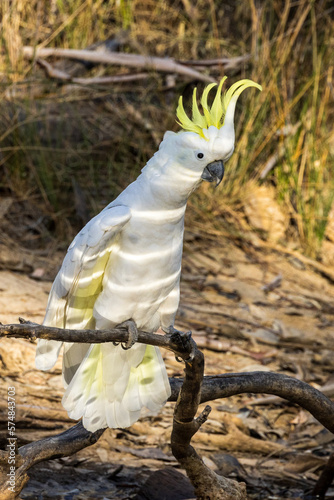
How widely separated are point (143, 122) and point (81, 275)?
8.40 feet

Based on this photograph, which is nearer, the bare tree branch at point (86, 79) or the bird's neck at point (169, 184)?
the bird's neck at point (169, 184)

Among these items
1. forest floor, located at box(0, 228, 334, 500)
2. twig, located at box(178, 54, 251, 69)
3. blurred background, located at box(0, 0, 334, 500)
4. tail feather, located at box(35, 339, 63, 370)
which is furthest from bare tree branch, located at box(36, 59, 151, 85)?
tail feather, located at box(35, 339, 63, 370)

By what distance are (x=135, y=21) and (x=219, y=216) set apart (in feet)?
6.45

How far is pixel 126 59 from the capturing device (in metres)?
4.18

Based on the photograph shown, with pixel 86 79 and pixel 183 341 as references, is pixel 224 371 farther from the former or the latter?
pixel 86 79

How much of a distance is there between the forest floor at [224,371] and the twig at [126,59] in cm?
118

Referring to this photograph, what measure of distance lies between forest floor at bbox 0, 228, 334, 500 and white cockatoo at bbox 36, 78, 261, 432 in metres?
0.39

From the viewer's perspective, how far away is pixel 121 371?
1790 mm

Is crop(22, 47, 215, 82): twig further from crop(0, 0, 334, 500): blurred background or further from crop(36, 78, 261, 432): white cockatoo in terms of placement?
crop(36, 78, 261, 432): white cockatoo

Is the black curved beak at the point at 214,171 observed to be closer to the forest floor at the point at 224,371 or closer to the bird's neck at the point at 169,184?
the bird's neck at the point at 169,184

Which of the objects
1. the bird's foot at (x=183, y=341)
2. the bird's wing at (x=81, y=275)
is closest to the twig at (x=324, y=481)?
the bird's foot at (x=183, y=341)

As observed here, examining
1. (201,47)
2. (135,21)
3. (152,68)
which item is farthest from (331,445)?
(135,21)

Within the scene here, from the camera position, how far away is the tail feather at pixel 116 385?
1703 mm

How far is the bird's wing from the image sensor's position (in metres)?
1.61
